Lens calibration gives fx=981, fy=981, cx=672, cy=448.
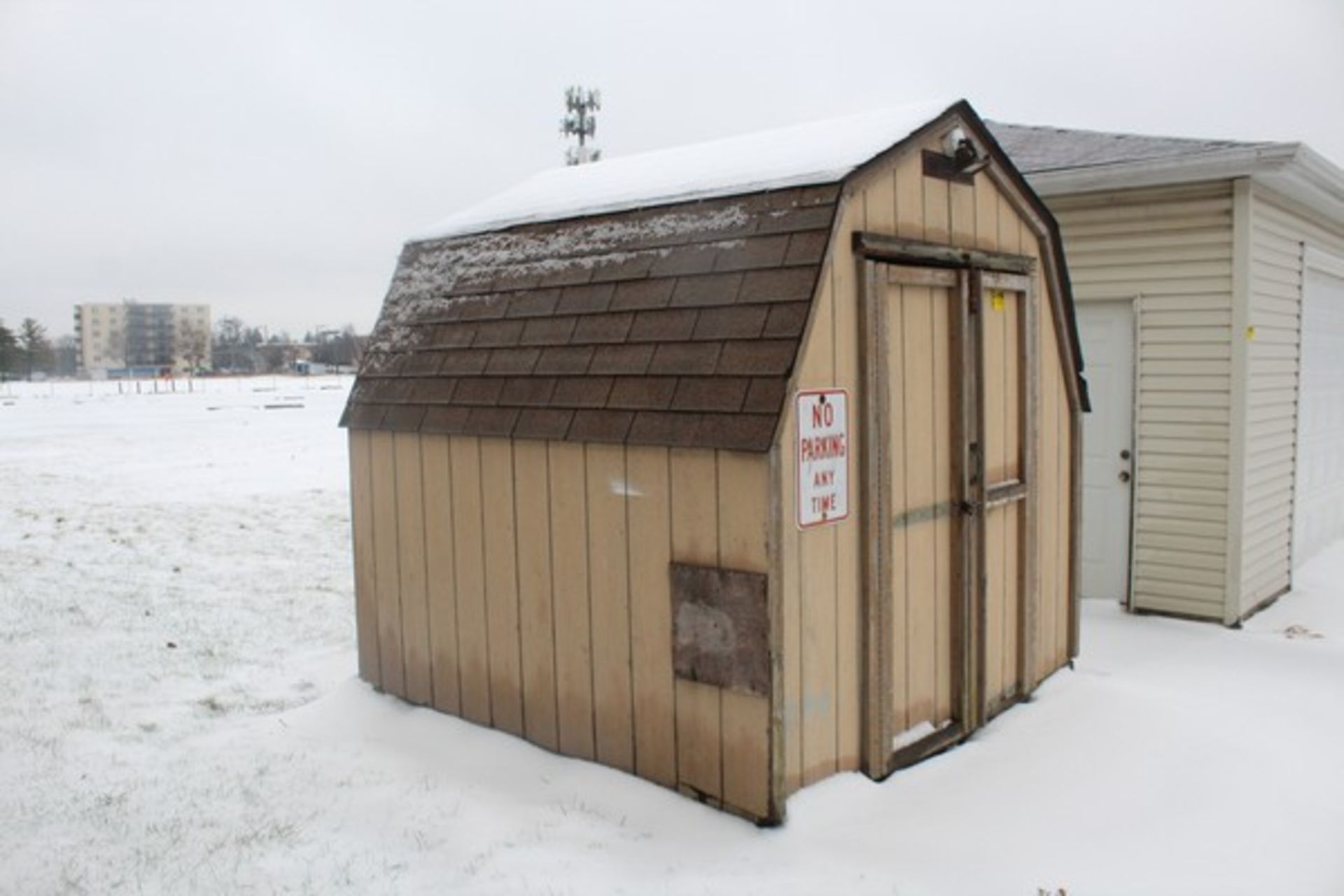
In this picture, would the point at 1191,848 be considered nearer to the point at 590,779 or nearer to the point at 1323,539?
the point at 590,779

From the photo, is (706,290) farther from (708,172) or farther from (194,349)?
(194,349)

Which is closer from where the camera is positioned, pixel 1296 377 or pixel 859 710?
pixel 859 710

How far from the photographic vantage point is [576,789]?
3.90m

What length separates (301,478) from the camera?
16062 millimetres

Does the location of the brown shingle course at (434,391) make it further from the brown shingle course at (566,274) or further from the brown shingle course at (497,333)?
the brown shingle course at (566,274)

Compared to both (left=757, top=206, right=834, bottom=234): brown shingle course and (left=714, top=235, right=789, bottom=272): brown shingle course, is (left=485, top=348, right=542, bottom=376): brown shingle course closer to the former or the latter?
(left=714, top=235, right=789, bottom=272): brown shingle course

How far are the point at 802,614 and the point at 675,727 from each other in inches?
26.5

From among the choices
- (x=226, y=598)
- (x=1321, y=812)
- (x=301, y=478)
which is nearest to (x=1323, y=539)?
(x=1321, y=812)

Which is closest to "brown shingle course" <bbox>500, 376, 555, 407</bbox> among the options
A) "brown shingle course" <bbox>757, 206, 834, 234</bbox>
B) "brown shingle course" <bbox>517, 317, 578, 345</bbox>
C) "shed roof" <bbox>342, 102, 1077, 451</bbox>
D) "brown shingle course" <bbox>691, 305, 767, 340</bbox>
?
"shed roof" <bbox>342, 102, 1077, 451</bbox>

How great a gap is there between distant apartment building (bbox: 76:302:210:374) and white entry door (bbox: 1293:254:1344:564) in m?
108

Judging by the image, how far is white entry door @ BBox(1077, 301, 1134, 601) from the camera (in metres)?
7.07

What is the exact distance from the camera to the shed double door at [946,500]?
12.8 ft

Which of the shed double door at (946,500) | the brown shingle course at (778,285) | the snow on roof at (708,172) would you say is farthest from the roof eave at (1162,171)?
the brown shingle course at (778,285)

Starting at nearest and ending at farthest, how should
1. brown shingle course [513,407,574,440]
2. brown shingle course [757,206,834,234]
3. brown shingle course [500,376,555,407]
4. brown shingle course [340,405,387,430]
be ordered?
brown shingle course [757,206,834,234] < brown shingle course [513,407,574,440] < brown shingle course [500,376,555,407] < brown shingle course [340,405,387,430]
